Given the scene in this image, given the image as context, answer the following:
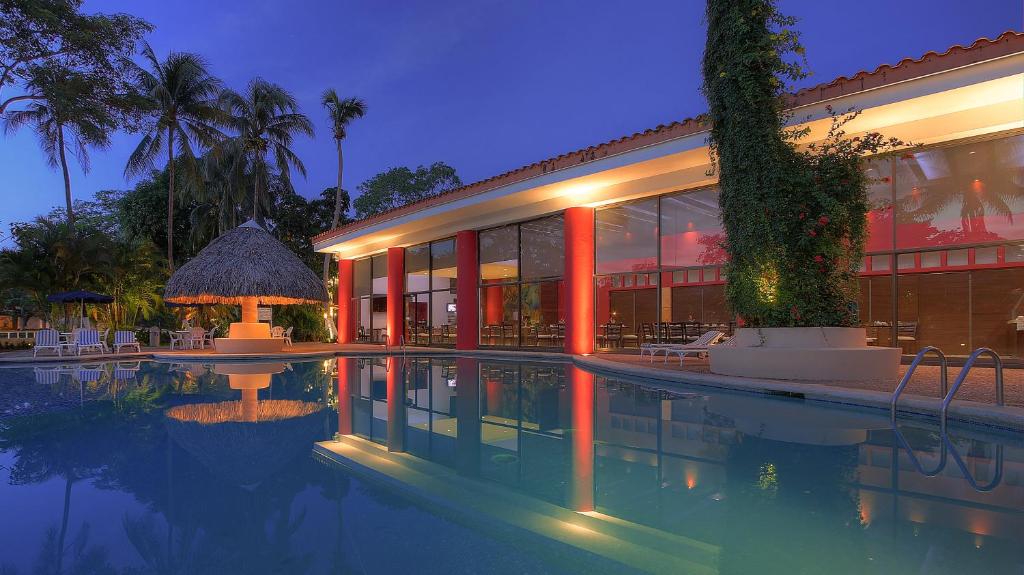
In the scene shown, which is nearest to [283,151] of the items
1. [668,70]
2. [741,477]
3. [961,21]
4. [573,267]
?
[573,267]

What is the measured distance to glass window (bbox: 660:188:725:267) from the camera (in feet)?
40.1

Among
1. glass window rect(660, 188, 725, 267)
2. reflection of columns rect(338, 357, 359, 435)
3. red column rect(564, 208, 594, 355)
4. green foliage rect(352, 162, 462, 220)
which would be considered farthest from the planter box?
green foliage rect(352, 162, 462, 220)

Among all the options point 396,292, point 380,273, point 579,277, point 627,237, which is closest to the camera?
point 627,237

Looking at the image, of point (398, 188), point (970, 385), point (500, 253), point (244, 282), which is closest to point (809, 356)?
point (970, 385)

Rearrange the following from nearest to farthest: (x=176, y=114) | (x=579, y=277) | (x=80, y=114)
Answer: (x=579, y=277), (x=80, y=114), (x=176, y=114)

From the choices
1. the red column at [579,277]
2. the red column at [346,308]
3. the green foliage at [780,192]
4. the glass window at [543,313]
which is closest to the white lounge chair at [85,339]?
the red column at [346,308]

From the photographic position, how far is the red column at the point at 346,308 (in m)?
23.4

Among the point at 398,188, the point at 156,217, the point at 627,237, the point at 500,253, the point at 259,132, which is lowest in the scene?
the point at 500,253

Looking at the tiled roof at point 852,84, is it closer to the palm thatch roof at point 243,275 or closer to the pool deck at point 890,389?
the pool deck at point 890,389

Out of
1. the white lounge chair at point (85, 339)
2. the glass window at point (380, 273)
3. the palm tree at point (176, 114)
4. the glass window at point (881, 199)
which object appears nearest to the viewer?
the glass window at point (881, 199)

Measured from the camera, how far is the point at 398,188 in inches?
1403

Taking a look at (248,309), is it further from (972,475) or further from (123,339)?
(972,475)

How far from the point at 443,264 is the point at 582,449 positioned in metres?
14.9

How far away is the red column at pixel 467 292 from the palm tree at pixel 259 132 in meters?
13.0
